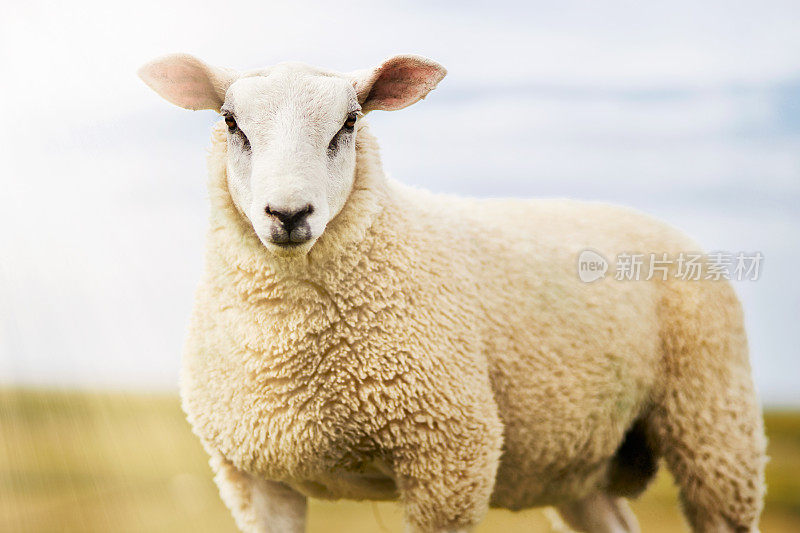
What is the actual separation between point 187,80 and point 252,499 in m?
1.42

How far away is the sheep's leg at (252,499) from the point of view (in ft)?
9.16

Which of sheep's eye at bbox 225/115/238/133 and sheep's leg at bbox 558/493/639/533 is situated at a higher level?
sheep's eye at bbox 225/115/238/133

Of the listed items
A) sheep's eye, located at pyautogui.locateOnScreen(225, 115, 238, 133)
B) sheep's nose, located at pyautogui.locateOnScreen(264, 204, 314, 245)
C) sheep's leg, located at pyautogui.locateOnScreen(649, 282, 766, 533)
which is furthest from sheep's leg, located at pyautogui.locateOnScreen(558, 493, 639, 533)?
sheep's eye, located at pyautogui.locateOnScreen(225, 115, 238, 133)

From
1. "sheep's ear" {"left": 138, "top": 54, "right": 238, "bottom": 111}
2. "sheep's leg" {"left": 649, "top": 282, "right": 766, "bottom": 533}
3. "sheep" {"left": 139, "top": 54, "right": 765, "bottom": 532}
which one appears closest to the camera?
"sheep" {"left": 139, "top": 54, "right": 765, "bottom": 532}

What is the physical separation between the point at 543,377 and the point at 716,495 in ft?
3.34

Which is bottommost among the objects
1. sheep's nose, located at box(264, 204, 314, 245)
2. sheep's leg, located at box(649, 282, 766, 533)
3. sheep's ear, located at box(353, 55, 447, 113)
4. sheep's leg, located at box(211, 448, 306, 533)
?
sheep's leg, located at box(211, 448, 306, 533)

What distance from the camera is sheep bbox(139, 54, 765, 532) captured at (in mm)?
2371

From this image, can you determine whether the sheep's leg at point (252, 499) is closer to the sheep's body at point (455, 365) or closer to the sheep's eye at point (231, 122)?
the sheep's body at point (455, 365)

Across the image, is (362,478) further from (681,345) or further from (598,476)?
(681,345)

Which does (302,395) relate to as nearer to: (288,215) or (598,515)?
(288,215)

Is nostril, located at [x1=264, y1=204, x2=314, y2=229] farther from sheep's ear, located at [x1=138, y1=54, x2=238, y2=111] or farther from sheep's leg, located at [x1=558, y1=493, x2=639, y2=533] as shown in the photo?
sheep's leg, located at [x1=558, y1=493, x2=639, y2=533]

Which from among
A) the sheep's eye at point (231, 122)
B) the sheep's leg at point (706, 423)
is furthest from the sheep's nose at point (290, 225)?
the sheep's leg at point (706, 423)

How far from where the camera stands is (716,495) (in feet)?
10.8

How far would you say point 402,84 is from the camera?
257 centimetres
